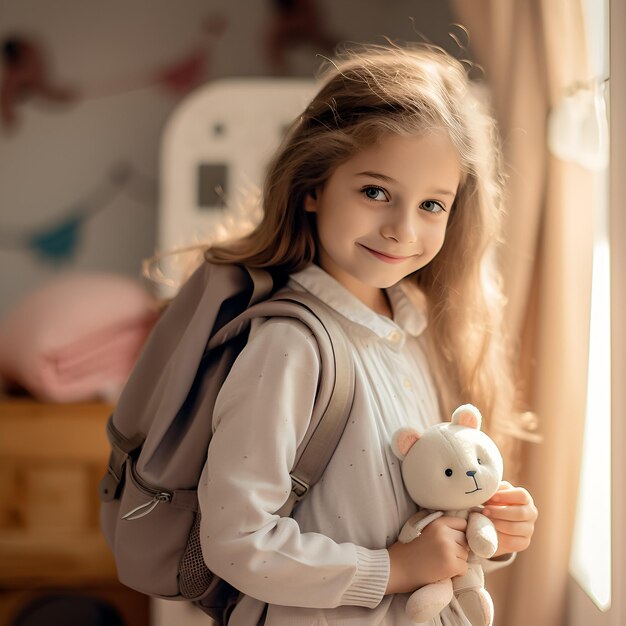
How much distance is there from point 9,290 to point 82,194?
0.34 m

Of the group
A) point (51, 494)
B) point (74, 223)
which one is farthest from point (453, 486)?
point (74, 223)

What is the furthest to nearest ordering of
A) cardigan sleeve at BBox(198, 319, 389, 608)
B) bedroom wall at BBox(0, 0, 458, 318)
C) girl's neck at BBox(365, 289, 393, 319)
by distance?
bedroom wall at BBox(0, 0, 458, 318) → girl's neck at BBox(365, 289, 393, 319) → cardigan sleeve at BBox(198, 319, 389, 608)

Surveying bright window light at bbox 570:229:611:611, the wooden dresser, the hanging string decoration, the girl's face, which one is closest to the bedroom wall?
the hanging string decoration

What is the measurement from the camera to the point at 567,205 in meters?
1.28

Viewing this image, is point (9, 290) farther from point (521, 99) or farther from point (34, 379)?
point (521, 99)

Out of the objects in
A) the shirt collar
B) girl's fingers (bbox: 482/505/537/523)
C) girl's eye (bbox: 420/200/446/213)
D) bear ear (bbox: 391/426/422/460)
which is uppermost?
girl's eye (bbox: 420/200/446/213)

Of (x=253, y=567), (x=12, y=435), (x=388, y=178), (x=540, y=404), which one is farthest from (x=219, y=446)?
(x=12, y=435)

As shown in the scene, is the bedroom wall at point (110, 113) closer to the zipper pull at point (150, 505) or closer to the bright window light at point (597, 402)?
the bright window light at point (597, 402)

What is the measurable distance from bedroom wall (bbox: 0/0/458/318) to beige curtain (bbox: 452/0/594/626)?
3.56 feet

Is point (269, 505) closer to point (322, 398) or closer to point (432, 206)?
point (322, 398)

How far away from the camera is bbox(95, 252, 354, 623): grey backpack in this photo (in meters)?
0.91

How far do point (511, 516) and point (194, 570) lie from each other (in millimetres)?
359

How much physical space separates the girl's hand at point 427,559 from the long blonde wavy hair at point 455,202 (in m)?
0.22

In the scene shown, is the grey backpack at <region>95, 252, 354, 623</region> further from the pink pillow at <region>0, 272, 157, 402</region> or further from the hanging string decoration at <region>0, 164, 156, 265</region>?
the hanging string decoration at <region>0, 164, 156, 265</region>
